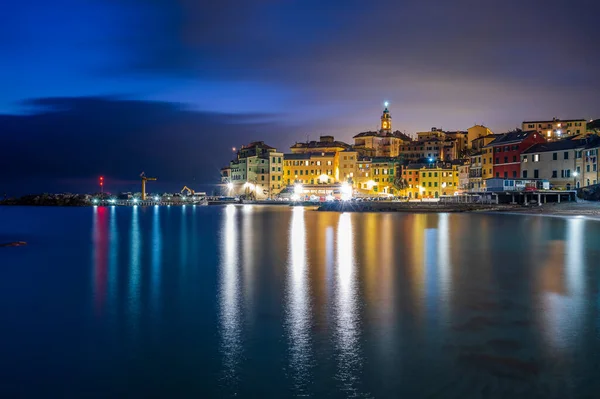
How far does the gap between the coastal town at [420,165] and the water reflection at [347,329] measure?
49.9 m

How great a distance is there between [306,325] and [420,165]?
287 feet

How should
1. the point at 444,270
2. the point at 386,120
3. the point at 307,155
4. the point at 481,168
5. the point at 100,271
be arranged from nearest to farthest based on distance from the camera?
the point at 444,270 → the point at 100,271 → the point at 481,168 → the point at 307,155 → the point at 386,120

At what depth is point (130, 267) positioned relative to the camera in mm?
22281

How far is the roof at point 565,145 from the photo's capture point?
57.3m

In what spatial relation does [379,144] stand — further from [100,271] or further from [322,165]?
[100,271]

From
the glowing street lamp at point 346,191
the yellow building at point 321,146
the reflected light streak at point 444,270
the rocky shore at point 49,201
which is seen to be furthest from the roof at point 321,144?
the reflected light streak at point 444,270

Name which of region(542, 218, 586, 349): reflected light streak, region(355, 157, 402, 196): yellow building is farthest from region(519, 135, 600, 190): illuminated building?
region(542, 218, 586, 349): reflected light streak

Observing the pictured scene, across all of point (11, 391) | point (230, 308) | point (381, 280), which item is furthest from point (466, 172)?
point (11, 391)

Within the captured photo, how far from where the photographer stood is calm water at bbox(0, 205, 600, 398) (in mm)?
8375

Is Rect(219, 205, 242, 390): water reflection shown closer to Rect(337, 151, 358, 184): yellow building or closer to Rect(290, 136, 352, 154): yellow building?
Rect(337, 151, 358, 184): yellow building

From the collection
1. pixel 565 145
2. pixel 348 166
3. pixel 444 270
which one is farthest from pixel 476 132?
pixel 444 270

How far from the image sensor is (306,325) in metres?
11.7

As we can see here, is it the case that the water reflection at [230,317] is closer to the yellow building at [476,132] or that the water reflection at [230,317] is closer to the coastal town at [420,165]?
the coastal town at [420,165]

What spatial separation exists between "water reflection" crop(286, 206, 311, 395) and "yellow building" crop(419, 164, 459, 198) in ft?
243
